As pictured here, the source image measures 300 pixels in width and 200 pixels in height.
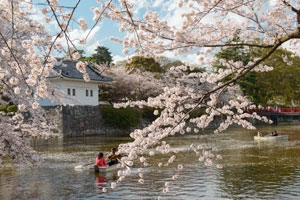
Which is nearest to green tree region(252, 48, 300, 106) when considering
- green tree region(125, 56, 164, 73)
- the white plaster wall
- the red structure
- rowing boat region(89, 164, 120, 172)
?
the red structure

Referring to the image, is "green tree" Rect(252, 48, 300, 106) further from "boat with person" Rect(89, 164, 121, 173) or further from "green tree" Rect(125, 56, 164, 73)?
"boat with person" Rect(89, 164, 121, 173)

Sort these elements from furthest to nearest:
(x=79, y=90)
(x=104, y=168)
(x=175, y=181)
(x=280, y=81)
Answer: (x=280, y=81) → (x=79, y=90) → (x=104, y=168) → (x=175, y=181)

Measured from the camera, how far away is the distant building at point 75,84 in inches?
1227

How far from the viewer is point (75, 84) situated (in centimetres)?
3300

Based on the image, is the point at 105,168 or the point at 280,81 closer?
the point at 105,168

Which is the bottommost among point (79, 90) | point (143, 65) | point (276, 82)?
point (79, 90)

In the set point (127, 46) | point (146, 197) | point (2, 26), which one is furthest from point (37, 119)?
point (127, 46)

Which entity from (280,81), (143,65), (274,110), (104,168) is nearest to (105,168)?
(104,168)

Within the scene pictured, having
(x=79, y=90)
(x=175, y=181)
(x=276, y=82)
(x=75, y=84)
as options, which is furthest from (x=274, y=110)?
(x=175, y=181)

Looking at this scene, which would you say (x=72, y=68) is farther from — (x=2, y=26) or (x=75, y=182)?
(x=2, y=26)

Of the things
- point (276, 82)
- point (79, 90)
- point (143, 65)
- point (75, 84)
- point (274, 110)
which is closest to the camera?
point (75, 84)

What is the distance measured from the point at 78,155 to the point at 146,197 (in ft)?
31.9

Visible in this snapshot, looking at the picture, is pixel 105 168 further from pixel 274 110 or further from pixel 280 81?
pixel 274 110

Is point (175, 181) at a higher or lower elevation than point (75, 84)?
lower
